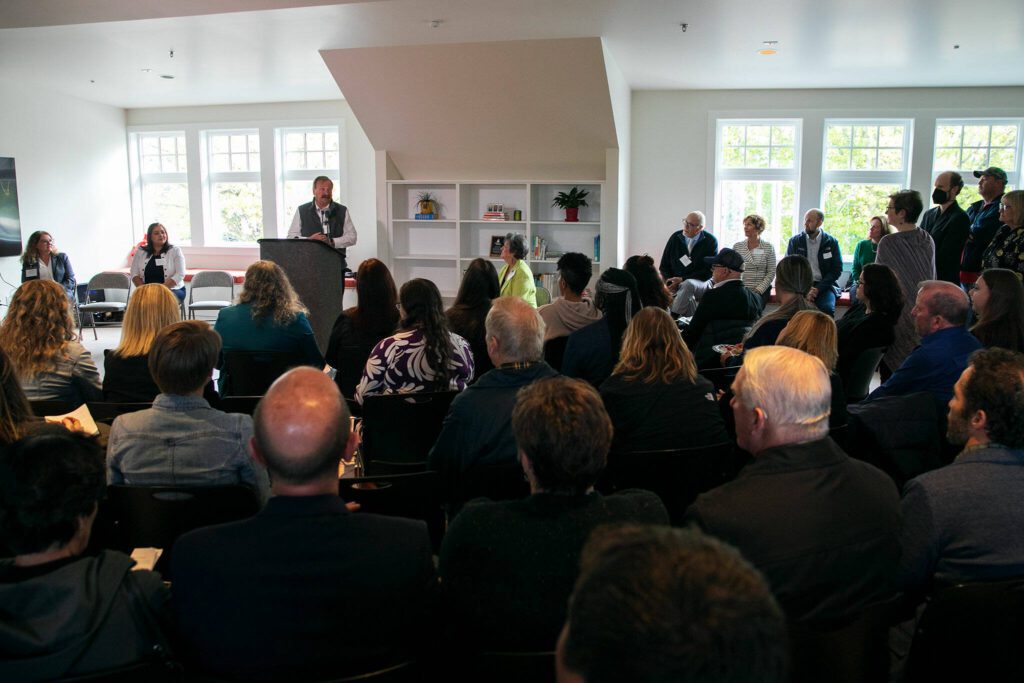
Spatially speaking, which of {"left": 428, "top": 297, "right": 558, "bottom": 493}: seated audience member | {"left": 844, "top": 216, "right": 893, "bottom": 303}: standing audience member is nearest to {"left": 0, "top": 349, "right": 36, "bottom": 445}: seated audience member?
{"left": 428, "top": 297, "right": 558, "bottom": 493}: seated audience member

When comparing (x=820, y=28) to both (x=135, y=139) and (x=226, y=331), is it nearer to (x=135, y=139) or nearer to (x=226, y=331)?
(x=226, y=331)

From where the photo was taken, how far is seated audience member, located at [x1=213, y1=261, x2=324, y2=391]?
397cm

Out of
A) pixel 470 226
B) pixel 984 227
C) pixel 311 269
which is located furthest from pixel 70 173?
pixel 984 227

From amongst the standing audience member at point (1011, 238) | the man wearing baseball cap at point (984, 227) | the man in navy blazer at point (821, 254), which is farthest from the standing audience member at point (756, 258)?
the standing audience member at point (1011, 238)

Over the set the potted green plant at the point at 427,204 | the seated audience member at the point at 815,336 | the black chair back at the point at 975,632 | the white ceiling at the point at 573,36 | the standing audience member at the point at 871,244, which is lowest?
the black chair back at the point at 975,632

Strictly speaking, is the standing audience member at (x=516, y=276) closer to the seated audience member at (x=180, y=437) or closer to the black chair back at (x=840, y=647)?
the seated audience member at (x=180, y=437)

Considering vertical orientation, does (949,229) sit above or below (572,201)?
below

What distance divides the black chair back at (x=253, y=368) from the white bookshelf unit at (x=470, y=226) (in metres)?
5.59

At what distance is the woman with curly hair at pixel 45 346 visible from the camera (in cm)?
321

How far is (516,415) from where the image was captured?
5.66ft

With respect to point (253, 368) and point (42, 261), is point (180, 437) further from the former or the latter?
point (42, 261)

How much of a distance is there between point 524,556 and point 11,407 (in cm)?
170

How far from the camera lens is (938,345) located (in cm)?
322

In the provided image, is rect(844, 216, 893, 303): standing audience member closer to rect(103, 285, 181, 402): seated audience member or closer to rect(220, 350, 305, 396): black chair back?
rect(220, 350, 305, 396): black chair back
